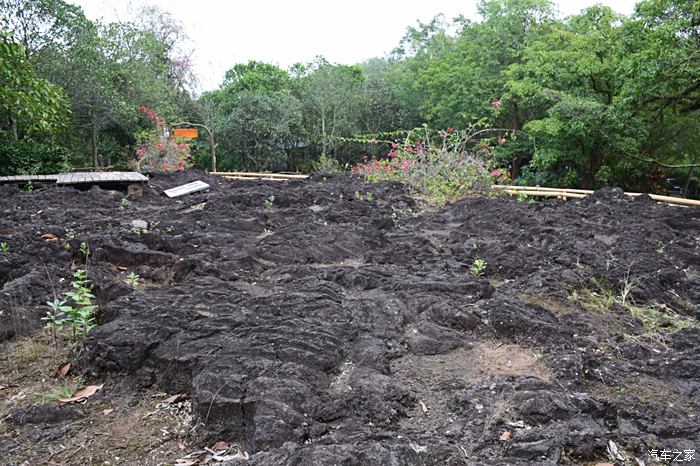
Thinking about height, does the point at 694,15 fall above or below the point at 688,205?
above

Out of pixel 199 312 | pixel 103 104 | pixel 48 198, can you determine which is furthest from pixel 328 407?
pixel 103 104

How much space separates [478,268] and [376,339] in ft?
4.93

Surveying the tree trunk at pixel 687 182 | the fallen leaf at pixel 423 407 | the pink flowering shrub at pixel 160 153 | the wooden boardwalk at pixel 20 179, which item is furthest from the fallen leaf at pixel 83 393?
the tree trunk at pixel 687 182

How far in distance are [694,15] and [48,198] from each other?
964 cm

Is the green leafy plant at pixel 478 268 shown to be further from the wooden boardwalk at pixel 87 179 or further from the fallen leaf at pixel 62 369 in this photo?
the wooden boardwalk at pixel 87 179

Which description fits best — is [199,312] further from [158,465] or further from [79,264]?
[79,264]

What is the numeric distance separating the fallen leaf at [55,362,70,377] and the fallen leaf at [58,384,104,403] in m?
0.18

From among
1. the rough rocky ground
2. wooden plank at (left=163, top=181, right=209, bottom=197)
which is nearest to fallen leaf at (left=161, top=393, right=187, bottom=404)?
the rough rocky ground

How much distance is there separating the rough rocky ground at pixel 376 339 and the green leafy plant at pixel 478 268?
0.06 m

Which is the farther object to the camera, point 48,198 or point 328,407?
point 48,198

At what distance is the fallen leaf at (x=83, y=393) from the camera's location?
208cm

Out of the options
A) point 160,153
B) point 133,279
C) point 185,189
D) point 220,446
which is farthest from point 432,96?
point 220,446

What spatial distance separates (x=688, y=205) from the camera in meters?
6.93

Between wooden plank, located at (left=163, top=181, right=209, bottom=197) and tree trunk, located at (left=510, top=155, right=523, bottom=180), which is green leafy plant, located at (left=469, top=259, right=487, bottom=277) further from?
tree trunk, located at (left=510, top=155, right=523, bottom=180)
